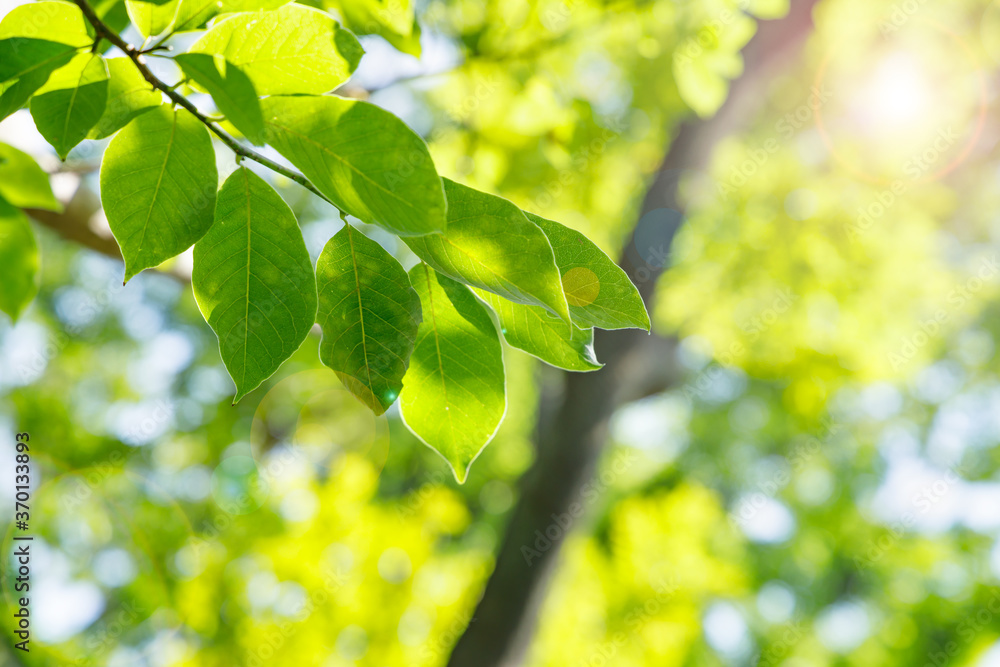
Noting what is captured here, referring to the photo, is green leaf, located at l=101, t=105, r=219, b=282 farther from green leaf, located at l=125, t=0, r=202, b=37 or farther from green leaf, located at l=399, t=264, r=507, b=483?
green leaf, located at l=399, t=264, r=507, b=483

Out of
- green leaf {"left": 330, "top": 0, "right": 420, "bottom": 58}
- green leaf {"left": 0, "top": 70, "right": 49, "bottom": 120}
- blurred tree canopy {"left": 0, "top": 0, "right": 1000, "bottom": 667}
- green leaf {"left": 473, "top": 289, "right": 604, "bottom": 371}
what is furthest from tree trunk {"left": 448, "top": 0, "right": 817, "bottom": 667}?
green leaf {"left": 0, "top": 70, "right": 49, "bottom": 120}

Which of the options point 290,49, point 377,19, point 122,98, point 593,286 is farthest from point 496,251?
point 377,19

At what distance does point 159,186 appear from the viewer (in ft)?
1.53

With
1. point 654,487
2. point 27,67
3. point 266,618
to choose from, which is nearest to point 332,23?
point 27,67

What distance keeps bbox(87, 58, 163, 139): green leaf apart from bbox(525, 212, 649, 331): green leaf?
0.30 meters

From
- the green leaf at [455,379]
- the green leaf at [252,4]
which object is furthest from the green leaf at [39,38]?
the green leaf at [455,379]

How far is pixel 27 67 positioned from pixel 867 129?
6.59 m

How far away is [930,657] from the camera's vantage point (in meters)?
8.06

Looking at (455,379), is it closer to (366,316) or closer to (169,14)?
(366,316)

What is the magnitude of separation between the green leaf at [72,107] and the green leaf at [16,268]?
0.70 ft

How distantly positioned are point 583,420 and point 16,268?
279 cm

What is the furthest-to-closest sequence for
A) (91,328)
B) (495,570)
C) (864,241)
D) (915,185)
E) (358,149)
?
(91,328) → (915,185) → (864,241) → (495,570) → (358,149)

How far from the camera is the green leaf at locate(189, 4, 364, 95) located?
421mm

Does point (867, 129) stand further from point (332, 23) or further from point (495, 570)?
point (332, 23)
